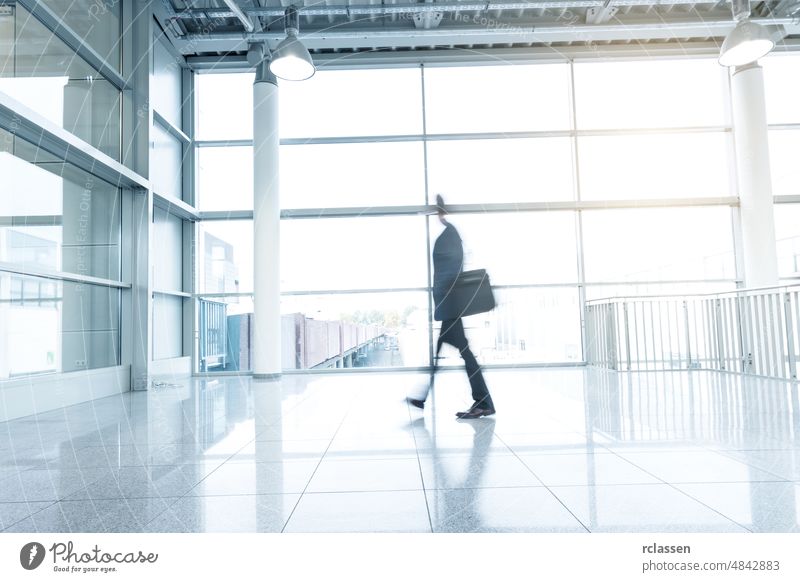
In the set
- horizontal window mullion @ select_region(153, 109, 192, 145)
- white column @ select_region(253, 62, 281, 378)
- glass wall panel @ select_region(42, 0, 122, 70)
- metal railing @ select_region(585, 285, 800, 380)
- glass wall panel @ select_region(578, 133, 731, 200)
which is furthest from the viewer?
glass wall panel @ select_region(578, 133, 731, 200)

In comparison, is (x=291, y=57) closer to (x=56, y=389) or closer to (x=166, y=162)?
(x=166, y=162)

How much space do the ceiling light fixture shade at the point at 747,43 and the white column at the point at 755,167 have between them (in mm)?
2396

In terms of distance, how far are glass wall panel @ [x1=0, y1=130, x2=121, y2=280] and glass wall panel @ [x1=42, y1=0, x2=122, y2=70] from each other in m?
1.15

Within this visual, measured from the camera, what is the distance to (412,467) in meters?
1.88

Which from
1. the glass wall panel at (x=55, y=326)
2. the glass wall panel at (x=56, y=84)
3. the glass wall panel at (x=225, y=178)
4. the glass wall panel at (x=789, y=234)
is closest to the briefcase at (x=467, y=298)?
the glass wall panel at (x=55, y=326)

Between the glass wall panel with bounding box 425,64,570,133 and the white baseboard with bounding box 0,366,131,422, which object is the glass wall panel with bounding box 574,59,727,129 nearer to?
the glass wall panel with bounding box 425,64,570,133

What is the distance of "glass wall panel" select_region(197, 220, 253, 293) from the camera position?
6547 millimetres

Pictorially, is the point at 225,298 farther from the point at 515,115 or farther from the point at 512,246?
the point at 515,115

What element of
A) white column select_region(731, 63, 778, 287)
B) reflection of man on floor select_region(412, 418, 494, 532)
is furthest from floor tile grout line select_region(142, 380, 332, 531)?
white column select_region(731, 63, 778, 287)

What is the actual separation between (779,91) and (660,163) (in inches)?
66.9

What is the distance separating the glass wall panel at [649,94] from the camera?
6.61 meters
